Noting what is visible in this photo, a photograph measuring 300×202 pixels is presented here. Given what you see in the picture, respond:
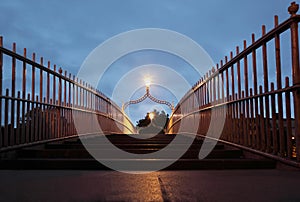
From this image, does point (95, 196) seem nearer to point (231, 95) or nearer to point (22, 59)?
point (22, 59)

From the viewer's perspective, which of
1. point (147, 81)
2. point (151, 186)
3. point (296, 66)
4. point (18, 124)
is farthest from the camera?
Result: point (147, 81)

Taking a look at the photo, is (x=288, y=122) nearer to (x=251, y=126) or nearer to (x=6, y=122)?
(x=251, y=126)

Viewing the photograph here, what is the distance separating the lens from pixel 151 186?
10.1 ft

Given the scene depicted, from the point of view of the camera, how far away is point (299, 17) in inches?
147

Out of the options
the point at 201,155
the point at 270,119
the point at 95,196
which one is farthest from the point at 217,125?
the point at 95,196

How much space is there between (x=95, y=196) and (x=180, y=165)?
1.93m

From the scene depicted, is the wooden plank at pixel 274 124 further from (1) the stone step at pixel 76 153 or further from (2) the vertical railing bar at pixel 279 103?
(1) the stone step at pixel 76 153

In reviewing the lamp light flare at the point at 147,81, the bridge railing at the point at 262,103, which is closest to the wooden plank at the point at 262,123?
the bridge railing at the point at 262,103

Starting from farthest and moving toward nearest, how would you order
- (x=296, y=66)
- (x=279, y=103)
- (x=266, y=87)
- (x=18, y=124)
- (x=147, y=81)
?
(x=147, y=81) → (x=18, y=124) → (x=266, y=87) → (x=279, y=103) → (x=296, y=66)

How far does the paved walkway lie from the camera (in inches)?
103

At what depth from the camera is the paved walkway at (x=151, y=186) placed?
2.60m

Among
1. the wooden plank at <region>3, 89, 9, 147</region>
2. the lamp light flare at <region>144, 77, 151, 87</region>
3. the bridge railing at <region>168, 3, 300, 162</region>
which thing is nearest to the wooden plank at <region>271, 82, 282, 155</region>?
the bridge railing at <region>168, 3, 300, 162</region>

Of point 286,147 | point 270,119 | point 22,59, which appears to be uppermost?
point 22,59

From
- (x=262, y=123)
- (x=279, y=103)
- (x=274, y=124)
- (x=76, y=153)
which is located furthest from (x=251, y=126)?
(x=76, y=153)
